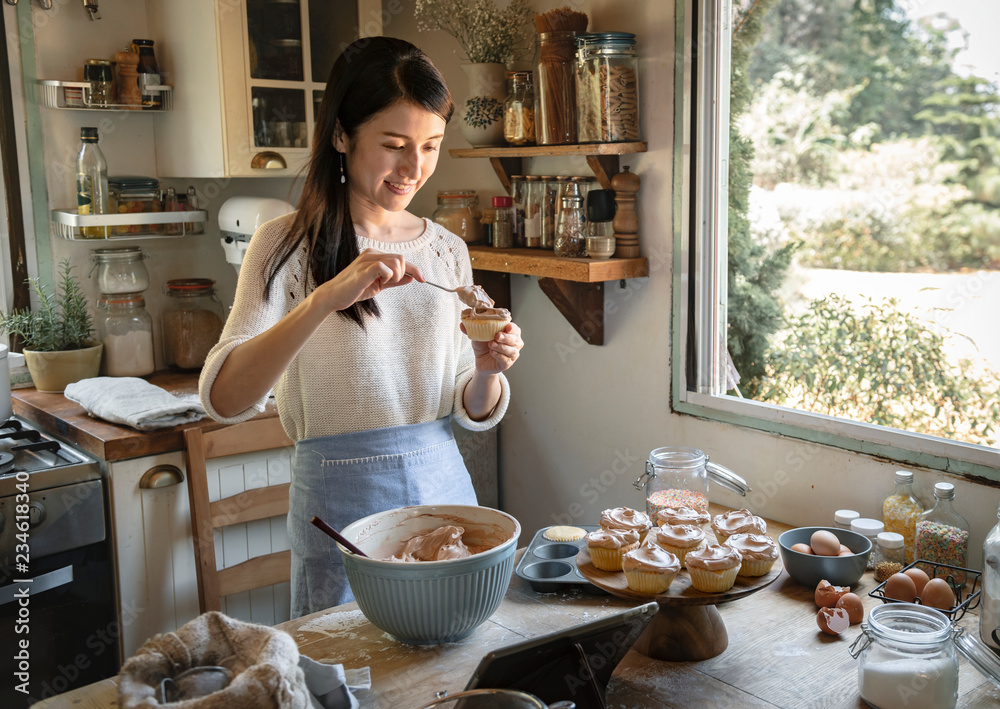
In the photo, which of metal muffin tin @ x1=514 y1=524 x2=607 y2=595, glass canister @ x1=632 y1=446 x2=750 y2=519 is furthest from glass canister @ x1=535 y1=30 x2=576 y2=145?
metal muffin tin @ x1=514 y1=524 x2=607 y2=595

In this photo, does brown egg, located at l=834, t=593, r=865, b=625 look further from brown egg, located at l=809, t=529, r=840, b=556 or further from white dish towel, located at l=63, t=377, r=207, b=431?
white dish towel, located at l=63, t=377, r=207, b=431

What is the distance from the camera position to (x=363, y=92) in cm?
150

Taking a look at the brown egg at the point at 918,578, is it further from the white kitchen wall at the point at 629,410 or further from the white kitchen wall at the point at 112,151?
the white kitchen wall at the point at 112,151

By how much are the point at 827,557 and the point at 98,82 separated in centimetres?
232

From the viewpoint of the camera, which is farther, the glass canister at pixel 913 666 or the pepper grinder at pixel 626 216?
the pepper grinder at pixel 626 216

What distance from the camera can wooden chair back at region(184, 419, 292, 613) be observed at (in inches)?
80.3

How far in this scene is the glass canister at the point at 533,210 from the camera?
232 centimetres

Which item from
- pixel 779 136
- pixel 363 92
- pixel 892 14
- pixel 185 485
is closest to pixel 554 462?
pixel 185 485

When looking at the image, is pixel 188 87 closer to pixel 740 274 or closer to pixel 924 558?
pixel 740 274

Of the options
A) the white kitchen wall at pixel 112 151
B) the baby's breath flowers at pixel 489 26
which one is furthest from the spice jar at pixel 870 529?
the white kitchen wall at pixel 112 151

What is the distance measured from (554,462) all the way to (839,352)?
2.84 feet

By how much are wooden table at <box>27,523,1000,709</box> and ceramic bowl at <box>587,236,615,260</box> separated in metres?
0.93

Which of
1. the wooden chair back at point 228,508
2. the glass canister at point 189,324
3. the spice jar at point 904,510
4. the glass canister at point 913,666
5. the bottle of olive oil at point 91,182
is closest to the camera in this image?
the glass canister at point 913,666

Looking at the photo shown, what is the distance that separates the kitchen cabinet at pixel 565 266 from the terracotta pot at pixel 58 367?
3.84 feet
